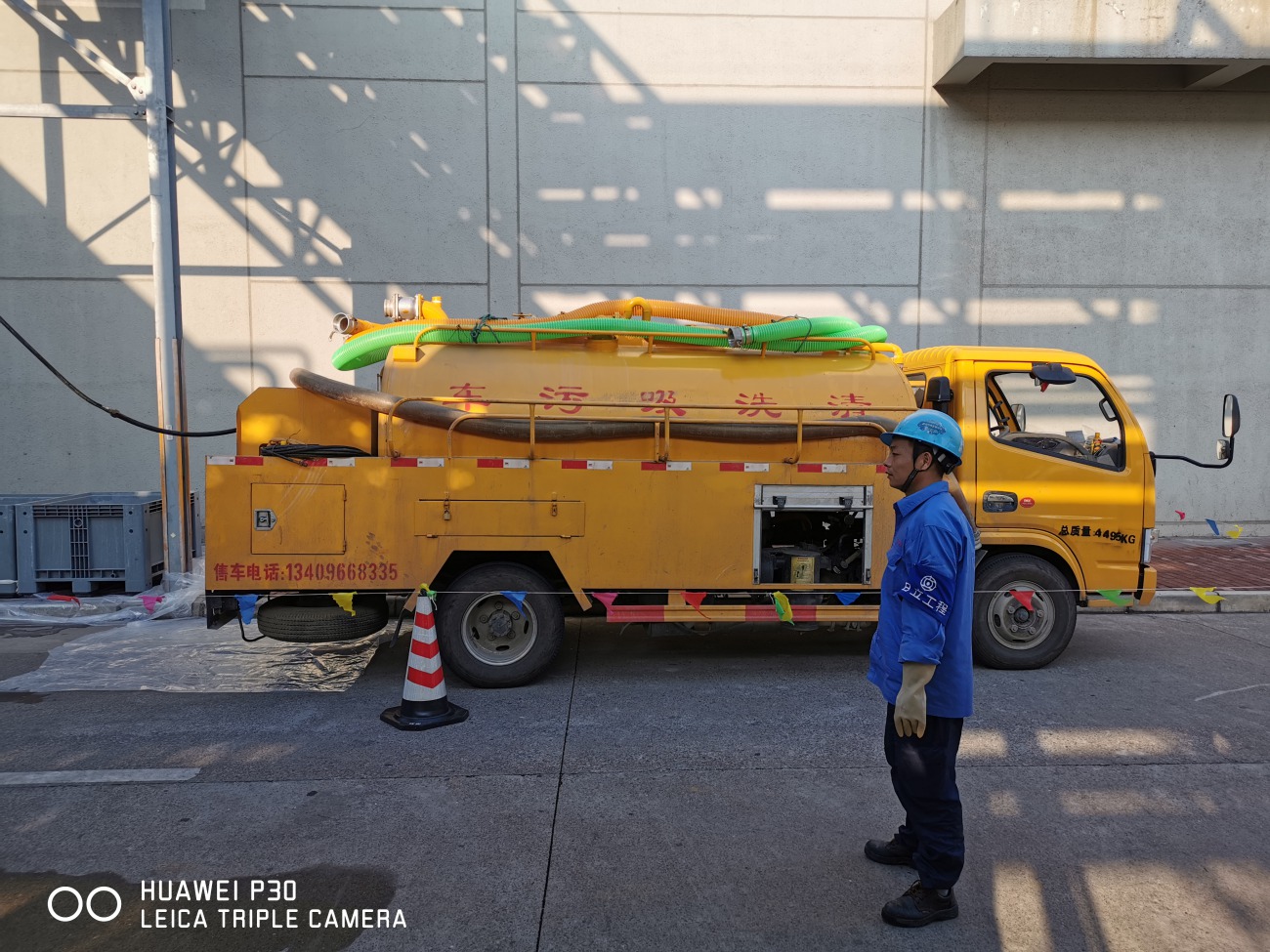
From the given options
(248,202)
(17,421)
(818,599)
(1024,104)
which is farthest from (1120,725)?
(17,421)

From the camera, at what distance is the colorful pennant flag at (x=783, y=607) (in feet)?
20.8

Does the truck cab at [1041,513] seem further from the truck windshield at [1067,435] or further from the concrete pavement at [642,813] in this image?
the concrete pavement at [642,813]

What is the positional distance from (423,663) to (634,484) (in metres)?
1.86

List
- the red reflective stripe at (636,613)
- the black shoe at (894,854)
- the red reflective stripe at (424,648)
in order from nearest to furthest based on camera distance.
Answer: the black shoe at (894,854), the red reflective stripe at (424,648), the red reflective stripe at (636,613)

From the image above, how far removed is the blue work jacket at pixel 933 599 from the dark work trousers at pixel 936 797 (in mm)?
94

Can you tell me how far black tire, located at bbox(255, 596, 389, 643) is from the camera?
5934 millimetres

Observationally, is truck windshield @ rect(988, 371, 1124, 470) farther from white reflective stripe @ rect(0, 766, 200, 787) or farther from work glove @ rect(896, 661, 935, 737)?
white reflective stripe @ rect(0, 766, 200, 787)

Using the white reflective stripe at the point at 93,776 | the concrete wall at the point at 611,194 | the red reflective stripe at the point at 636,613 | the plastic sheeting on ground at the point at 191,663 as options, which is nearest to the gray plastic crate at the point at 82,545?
the plastic sheeting on ground at the point at 191,663

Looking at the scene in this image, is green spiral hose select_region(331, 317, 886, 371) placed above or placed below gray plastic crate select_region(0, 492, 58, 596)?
above

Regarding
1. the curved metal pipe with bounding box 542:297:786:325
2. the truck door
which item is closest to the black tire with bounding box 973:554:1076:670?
the truck door

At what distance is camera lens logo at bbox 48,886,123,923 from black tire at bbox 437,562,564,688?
9.01 feet

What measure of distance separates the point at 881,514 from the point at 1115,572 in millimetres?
1935

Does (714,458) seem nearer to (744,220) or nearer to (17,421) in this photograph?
(744,220)

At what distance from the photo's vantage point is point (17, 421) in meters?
11.4
